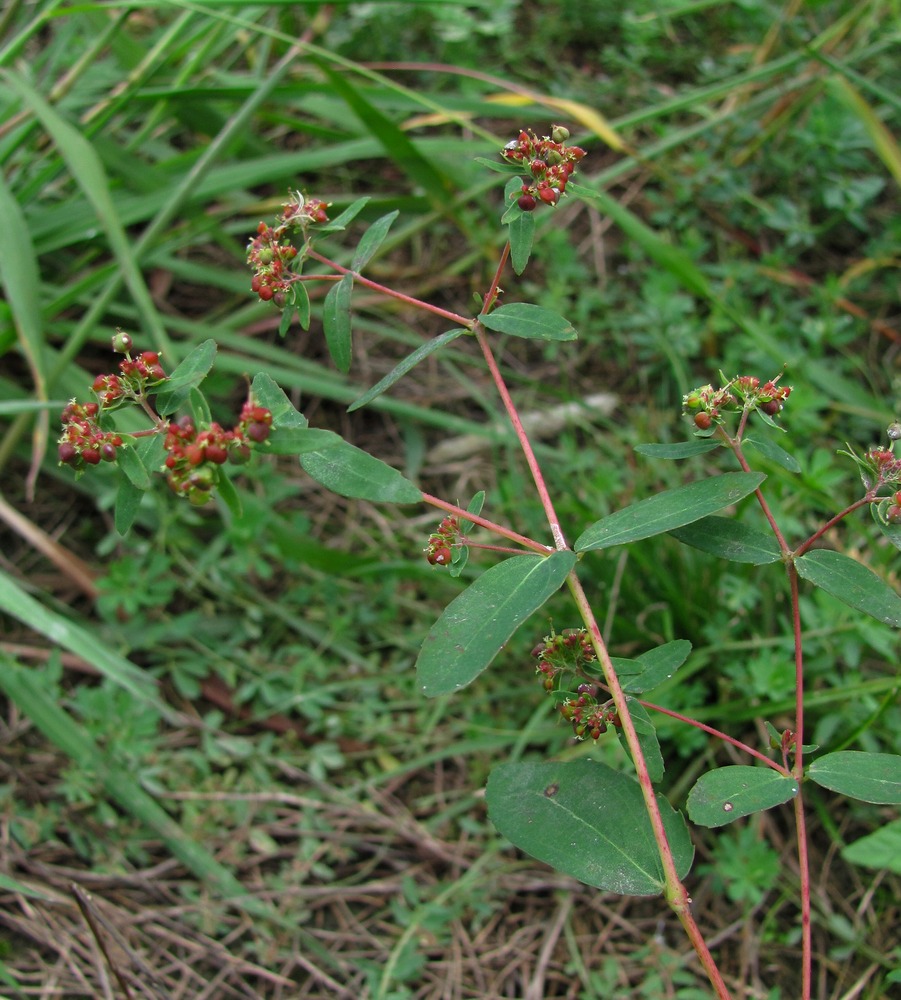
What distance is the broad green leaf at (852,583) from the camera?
1.00 meters

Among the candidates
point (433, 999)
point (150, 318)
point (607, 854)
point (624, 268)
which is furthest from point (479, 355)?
point (607, 854)

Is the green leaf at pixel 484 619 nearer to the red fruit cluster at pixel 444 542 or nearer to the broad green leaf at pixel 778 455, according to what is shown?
the red fruit cluster at pixel 444 542

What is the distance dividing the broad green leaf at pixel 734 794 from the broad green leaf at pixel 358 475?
16.6 inches

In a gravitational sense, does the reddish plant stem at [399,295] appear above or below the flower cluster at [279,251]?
below

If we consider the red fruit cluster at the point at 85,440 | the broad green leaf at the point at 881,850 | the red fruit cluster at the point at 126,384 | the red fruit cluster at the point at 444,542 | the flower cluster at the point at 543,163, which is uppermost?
the flower cluster at the point at 543,163

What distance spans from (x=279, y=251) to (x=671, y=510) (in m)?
0.53

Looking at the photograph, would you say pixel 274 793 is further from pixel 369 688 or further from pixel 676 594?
pixel 676 594

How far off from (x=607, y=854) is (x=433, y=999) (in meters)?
0.82

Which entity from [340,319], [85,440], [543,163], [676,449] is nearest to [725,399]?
[676,449]

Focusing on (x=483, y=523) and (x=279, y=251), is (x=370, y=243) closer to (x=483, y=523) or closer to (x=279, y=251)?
(x=279, y=251)

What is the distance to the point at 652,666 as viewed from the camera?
3.54ft

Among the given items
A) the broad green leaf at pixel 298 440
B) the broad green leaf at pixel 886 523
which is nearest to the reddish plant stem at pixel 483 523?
the broad green leaf at pixel 298 440

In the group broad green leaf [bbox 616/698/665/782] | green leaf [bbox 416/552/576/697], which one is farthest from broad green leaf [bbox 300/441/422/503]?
broad green leaf [bbox 616/698/665/782]

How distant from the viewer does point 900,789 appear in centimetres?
97
